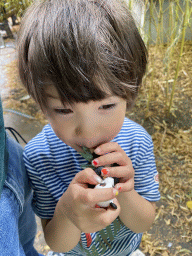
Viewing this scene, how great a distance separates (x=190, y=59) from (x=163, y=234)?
186 cm

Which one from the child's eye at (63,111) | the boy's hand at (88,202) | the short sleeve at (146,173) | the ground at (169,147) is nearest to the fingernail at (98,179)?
the boy's hand at (88,202)

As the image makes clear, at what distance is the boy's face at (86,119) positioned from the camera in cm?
45

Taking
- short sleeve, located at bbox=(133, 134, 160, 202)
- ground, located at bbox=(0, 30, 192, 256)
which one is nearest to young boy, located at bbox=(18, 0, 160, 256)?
short sleeve, located at bbox=(133, 134, 160, 202)

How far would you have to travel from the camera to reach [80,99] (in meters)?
0.44

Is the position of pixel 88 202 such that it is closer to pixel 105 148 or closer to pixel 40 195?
pixel 105 148

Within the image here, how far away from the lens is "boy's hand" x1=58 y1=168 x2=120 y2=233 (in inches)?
16.8

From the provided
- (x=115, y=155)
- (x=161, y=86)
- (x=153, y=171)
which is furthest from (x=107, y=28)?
(x=161, y=86)

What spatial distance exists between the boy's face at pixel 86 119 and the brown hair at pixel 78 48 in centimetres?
2

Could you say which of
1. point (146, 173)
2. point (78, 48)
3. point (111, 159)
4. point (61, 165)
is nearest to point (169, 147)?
point (146, 173)

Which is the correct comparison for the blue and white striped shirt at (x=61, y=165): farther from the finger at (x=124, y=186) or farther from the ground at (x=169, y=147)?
the ground at (x=169, y=147)

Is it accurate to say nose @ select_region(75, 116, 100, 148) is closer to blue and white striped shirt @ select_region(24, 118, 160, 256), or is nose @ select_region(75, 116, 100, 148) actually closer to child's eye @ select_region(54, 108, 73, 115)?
child's eye @ select_region(54, 108, 73, 115)

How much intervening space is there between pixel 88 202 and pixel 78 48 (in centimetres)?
29

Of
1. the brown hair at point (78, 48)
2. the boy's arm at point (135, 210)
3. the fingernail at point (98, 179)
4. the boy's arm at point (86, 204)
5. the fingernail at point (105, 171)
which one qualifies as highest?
the brown hair at point (78, 48)

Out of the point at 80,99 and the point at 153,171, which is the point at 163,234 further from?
the point at 80,99
